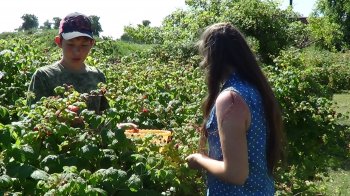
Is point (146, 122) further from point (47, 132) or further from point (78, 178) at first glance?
point (78, 178)

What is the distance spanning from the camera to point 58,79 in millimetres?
3188

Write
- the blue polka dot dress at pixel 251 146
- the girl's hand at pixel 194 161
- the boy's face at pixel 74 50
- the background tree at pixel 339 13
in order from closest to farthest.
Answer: the blue polka dot dress at pixel 251 146 < the girl's hand at pixel 194 161 < the boy's face at pixel 74 50 < the background tree at pixel 339 13

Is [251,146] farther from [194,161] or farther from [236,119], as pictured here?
[194,161]

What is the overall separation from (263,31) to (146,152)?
10937 mm

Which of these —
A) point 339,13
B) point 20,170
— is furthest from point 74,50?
point 339,13

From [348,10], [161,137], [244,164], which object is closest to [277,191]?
[161,137]

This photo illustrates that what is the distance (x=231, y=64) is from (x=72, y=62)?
3.95 ft

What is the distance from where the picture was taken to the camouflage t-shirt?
3.12 meters

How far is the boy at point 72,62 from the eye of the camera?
316cm

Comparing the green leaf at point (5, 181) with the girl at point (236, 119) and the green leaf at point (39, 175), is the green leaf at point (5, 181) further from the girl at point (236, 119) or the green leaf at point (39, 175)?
the girl at point (236, 119)

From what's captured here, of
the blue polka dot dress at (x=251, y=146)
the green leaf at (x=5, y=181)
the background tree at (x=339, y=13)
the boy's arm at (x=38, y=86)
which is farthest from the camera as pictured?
the background tree at (x=339, y=13)

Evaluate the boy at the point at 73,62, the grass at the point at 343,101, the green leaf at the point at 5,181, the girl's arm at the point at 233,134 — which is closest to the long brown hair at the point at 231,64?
the girl's arm at the point at 233,134

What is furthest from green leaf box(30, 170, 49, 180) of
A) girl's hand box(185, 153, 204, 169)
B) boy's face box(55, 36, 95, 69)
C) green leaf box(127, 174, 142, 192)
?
boy's face box(55, 36, 95, 69)

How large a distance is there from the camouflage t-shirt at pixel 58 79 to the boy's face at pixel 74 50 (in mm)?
47
